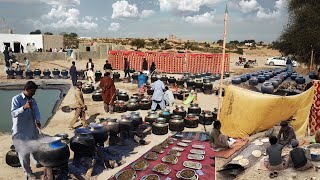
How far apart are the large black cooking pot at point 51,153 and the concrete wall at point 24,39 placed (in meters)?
42.4

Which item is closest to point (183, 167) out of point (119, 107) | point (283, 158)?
point (283, 158)

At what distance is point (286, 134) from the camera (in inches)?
367

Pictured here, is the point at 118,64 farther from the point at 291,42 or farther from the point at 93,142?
the point at 93,142

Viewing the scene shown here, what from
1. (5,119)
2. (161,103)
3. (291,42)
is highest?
(291,42)

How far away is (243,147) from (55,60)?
31.9m

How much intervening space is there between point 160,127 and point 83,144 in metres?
4.15

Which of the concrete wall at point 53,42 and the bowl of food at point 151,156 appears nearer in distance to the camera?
the bowl of food at point 151,156

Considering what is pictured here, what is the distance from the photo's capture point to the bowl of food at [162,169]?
8.16 meters

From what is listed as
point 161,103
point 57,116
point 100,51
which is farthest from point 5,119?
point 100,51

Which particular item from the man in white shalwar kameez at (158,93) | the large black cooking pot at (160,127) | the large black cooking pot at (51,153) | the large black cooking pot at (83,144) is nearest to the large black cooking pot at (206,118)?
the large black cooking pot at (160,127)

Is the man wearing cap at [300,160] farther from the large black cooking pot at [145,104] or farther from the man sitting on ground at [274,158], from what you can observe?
the large black cooking pot at [145,104]

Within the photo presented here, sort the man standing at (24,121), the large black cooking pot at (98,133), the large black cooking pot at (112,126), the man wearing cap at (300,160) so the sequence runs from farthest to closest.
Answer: the large black cooking pot at (112,126) < the large black cooking pot at (98,133) < the man wearing cap at (300,160) < the man standing at (24,121)

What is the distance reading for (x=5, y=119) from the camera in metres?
15.9

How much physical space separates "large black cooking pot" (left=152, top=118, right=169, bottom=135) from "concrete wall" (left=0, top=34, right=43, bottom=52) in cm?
3941
